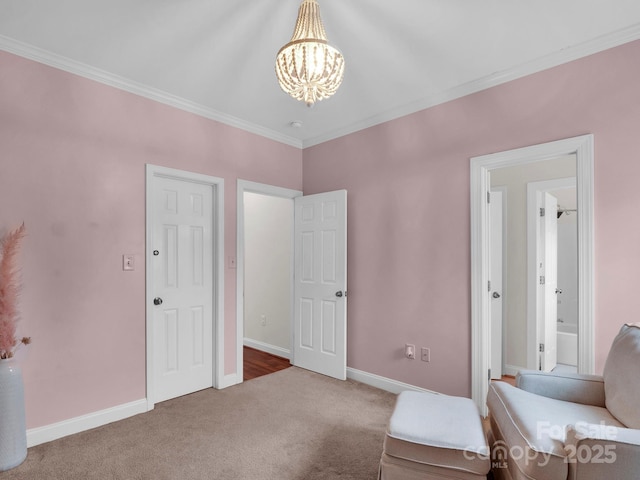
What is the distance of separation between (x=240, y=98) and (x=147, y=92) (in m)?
0.77

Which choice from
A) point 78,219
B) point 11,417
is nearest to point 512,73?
point 78,219

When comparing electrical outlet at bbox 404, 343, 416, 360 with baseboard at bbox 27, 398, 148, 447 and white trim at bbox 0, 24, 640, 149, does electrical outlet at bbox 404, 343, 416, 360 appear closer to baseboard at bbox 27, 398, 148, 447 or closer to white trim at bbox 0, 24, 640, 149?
white trim at bbox 0, 24, 640, 149

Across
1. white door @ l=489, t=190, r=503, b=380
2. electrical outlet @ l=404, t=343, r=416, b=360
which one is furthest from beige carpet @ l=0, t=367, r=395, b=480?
white door @ l=489, t=190, r=503, b=380

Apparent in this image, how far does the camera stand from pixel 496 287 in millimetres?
3779

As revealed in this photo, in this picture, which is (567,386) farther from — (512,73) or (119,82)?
(119,82)

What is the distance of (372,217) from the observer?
353 centimetres

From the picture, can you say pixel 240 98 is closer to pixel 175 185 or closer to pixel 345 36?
pixel 175 185

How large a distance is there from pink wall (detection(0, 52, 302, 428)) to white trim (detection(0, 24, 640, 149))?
2.5 inches

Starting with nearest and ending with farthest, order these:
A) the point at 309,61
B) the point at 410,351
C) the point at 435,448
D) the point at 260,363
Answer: the point at 309,61 < the point at 435,448 < the point at 410,351 < the point at 260,363

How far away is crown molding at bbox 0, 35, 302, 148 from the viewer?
2.35m

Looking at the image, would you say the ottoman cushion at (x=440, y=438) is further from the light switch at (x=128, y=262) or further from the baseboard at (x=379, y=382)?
the light switch at (x=128, y=262)

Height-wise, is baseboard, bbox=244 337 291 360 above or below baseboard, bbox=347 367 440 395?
below

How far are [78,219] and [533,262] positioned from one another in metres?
4.28

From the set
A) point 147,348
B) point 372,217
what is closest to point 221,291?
point 147,348
